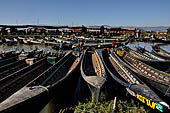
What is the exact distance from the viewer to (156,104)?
8.82 meters

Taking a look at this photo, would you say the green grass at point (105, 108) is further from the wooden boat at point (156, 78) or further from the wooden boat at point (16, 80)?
the wooden boat at point (16, 80)

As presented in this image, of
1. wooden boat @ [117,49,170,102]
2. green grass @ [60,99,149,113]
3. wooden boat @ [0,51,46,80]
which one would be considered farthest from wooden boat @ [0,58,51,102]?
wooden boat @ [117,49,170,102]

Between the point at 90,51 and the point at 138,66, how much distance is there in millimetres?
12714

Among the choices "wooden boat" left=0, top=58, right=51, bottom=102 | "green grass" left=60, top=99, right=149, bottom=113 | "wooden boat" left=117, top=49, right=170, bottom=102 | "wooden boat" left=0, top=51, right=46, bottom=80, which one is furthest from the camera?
"wooden boat" left=0, top=51, right=46, bottom=80

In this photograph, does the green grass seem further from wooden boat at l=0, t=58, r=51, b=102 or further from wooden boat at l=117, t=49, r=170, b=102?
wooden boat at l=0, t=58, r=51, b=102

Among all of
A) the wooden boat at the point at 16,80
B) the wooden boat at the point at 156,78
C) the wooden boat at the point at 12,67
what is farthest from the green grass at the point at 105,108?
the wooden boat at the point at 12,67

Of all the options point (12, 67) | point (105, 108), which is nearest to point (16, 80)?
point (12, 67)

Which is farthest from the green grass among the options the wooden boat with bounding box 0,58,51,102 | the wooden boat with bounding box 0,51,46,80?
the wooden boat with bounding box 0,51,46,80

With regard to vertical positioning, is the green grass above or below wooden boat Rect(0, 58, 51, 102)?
below

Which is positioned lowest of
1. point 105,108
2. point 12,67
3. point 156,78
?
point 105,108

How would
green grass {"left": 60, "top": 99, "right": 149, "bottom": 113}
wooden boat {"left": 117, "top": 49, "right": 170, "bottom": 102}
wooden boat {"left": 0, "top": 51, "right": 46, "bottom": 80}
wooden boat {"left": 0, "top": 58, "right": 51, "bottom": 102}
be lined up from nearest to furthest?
green grass {"left": 60, "top": 99, "right": 149, "bottom": 113} → wooden boat {"left": 0, "top": 58, "right": 51, "bottom": 102} → wooden boat {"left": 117, "top": 49, "right": 170, "bottom": 102} → wooden boat {"left": 0, "top": 51, "right": 46, "bottom": 80}

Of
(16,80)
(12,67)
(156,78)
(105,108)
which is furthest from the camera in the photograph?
(12,67)

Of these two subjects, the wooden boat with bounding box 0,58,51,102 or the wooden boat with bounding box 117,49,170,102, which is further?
the wooden boat with bounding box 117,49,170,102

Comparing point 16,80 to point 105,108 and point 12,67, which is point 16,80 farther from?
point 105,108
